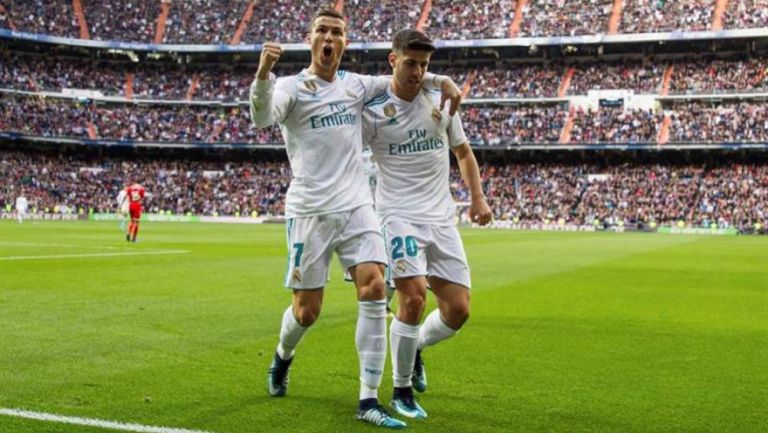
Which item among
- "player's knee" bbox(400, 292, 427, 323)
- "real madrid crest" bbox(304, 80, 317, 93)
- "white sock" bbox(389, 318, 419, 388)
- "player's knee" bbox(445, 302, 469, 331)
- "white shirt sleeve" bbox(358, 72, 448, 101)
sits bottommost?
"white sock" bbox(389, 318, 419, 388)

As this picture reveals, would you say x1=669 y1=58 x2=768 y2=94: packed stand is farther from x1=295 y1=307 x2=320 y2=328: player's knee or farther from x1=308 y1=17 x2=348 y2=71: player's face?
x1=295 y1=307 x2=320 y2=328: player's knee

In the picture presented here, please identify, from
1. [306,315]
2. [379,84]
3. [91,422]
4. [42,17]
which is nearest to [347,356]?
[306,315]

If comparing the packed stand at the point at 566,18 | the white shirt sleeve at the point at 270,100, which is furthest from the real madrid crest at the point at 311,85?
the packed stand at the point at 566,18

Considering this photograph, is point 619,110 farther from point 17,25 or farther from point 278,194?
point 17,25

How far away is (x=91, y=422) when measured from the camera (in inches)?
218

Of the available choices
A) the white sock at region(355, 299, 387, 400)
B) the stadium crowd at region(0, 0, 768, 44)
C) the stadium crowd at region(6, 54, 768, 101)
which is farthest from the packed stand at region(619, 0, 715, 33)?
the white sock at region(355, 299, 387, 400)

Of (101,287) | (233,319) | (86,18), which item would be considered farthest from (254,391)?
(86,18)

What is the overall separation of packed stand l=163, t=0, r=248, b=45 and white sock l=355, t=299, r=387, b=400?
73231 millimetres

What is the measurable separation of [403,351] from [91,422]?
7.20 ft

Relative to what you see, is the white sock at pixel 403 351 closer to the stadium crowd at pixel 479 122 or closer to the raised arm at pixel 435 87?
the raised arm at pixel 435 87

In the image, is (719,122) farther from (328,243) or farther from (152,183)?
(328,243)

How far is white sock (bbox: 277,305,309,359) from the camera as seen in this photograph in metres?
6.54

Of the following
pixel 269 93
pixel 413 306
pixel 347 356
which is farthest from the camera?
pixel 347 356

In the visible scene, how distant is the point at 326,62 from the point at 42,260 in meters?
15.3
